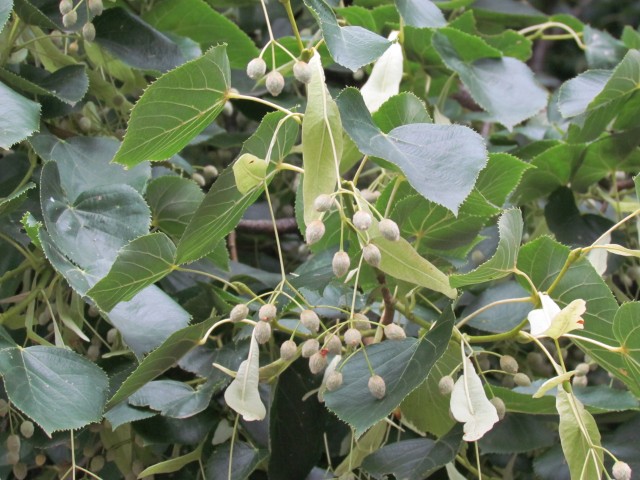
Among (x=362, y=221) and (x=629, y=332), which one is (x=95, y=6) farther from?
(x=629, y=332)

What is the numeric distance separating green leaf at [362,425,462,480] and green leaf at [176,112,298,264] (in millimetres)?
262

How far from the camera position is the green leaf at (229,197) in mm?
769

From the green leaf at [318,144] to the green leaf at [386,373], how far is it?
161mm

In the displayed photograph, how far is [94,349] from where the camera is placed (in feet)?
3.26

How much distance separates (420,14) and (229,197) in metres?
0.48

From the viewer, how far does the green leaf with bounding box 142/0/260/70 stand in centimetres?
117

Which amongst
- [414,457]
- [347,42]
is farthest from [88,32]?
[414,457]

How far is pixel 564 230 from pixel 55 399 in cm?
64

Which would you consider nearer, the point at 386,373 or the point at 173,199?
the point at 386,373

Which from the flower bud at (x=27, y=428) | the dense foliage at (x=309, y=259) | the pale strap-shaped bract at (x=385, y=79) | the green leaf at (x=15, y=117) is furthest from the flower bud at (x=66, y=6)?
the flower bud at (x=27, y=428)

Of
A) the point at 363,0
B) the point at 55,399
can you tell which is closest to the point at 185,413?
the point at 55,399

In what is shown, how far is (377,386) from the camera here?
76 centimetres

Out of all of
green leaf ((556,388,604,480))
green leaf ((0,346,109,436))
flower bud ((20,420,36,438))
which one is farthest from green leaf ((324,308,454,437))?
flower bud ((20,420,36,438))

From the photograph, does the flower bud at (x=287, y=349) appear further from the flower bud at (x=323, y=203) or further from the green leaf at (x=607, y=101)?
the green leaf at (x=607, y=101)
